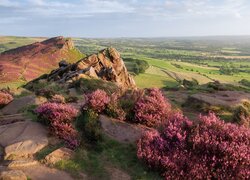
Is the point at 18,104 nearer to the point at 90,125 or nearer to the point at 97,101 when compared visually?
the point at 97,101

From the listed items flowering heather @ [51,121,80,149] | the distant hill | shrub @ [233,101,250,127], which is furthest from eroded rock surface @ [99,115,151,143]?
the distant hill

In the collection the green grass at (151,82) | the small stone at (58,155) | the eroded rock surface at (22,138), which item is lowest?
the green grass at (151,82)

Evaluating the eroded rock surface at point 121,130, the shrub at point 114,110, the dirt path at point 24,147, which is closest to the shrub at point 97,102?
the shrub at point 114,110

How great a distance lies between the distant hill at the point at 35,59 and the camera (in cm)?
5597

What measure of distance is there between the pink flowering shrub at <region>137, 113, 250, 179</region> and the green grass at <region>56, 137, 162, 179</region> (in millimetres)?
446

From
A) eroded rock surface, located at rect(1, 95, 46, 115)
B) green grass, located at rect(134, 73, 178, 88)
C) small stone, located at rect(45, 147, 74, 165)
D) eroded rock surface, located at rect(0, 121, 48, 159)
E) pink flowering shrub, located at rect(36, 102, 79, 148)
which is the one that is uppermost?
pink flowering shrub, located at rect(36, 102, 79, 148)

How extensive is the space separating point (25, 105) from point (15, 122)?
4.23 meters

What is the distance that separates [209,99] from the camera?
23.0 metres

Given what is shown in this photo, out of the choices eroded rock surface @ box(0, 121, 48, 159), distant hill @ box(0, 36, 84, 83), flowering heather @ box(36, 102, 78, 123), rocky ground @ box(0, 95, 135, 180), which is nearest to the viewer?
rocky ground @ box(0, 95, 135, 180)

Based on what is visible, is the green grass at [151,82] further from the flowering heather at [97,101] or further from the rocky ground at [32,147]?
the rocky ground at [32,147]

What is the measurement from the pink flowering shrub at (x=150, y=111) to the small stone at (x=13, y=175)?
643cm

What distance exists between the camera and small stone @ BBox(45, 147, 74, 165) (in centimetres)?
1096

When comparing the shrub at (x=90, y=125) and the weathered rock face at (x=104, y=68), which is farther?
the weathered rock face at (x=104, y=68)

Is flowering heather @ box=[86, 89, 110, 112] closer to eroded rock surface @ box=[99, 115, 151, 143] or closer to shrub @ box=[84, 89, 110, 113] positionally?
shrub @ box=[84, 89, 110, 113]
